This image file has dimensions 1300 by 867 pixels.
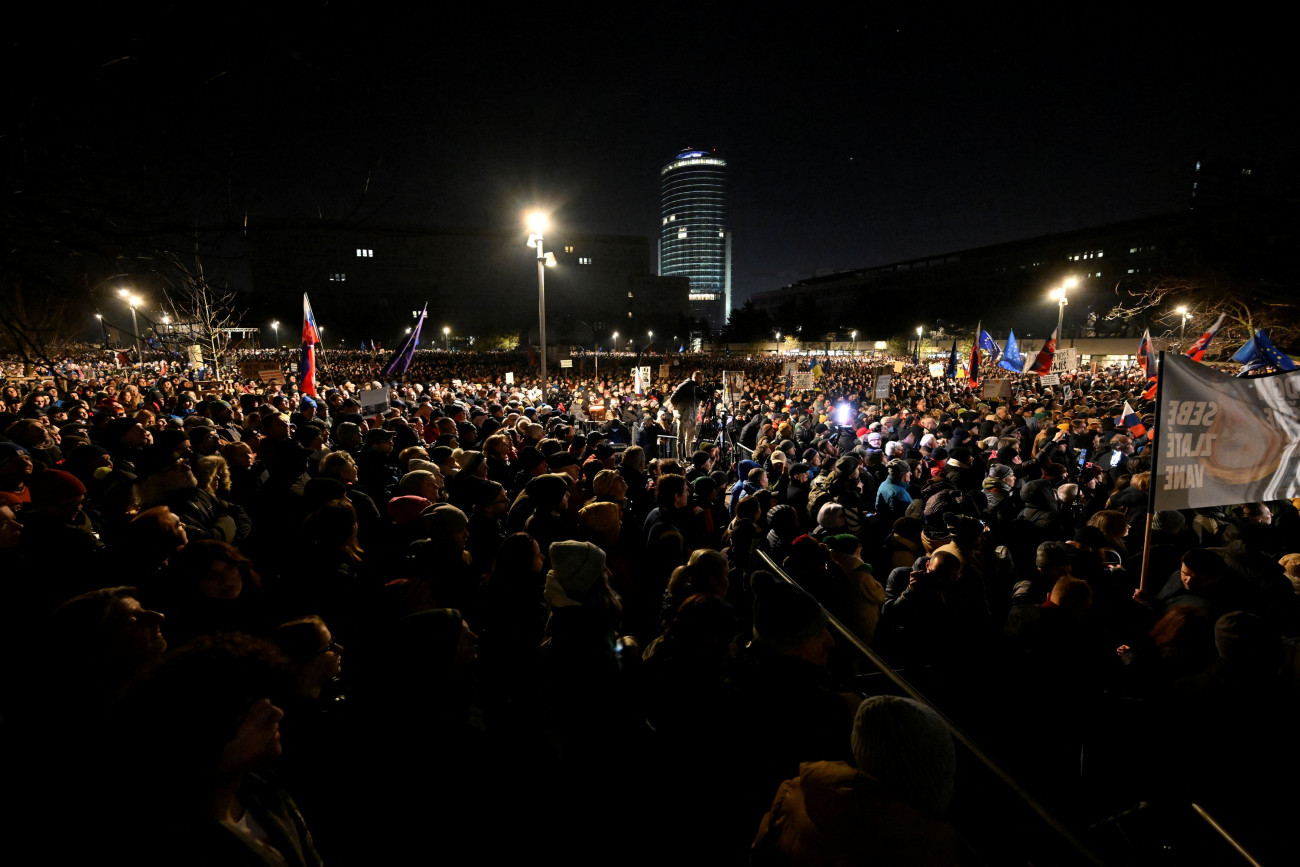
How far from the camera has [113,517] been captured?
4191mm

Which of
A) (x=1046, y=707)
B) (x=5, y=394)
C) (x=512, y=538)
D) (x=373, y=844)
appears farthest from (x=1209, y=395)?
(x=5, y=394)

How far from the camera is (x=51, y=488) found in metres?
3.62

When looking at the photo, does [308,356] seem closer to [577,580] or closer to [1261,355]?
[577,580]

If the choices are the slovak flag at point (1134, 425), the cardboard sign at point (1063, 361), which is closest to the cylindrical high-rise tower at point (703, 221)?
the cardboard sign at point (1063, 361)

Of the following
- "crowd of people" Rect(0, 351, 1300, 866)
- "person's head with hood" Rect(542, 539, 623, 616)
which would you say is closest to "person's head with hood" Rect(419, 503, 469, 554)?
"crowd of people" Rect(0, 351, 1300, 866)

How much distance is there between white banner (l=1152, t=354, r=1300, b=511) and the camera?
3.58m

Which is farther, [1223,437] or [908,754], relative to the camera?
[1223,437]

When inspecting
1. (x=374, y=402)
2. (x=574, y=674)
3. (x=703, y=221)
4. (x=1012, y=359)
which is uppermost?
(x=703, y=221)

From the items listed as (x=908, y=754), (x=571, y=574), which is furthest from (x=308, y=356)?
(x=908, y=754)

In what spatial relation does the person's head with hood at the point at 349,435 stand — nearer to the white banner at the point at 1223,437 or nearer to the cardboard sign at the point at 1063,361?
the white banner at the point at 1223,437

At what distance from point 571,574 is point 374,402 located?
9.25 metres

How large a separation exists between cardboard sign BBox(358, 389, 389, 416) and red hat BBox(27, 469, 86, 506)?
689 cm

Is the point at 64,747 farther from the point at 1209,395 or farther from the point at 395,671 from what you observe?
the point at 1209,395

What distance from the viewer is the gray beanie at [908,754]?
1544 mm
